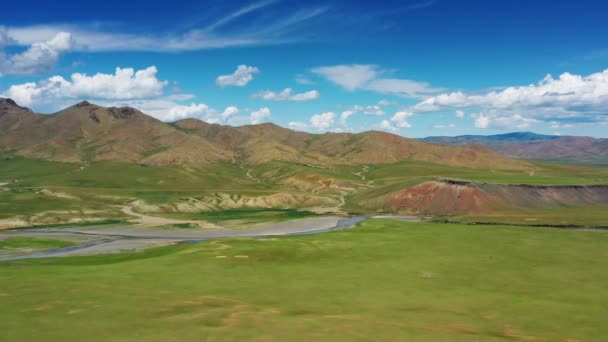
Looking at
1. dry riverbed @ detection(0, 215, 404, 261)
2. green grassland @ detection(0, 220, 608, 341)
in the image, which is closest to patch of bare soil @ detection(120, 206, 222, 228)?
dry riverbed @ detection(0, 215, 404, 261)

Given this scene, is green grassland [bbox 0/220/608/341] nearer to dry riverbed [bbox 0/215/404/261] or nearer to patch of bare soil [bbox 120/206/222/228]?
dry riverbed [bbox 0/215/404/261]

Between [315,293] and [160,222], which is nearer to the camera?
[315,293]

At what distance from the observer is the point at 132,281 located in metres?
73.6

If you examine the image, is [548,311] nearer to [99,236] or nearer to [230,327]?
[230,327]

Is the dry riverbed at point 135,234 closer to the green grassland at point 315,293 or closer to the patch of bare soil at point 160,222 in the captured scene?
the patch of bare soil at point 160,222

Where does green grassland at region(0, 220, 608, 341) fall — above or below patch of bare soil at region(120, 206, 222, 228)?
below

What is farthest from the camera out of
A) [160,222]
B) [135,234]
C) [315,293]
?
[160,222]

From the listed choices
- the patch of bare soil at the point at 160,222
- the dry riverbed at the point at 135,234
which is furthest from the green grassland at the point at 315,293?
the patch of bare soil at the point at 160,222

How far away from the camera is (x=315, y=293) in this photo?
68.0 m

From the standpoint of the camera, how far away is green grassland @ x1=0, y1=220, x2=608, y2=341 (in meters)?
49.5

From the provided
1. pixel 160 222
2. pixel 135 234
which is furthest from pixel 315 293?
pixel 160 222

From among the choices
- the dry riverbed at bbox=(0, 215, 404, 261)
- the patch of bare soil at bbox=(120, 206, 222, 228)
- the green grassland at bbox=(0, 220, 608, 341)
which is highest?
the patch of bare soil at bbox=(120, 206, 222, 228)

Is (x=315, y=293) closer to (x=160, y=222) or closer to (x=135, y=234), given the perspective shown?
(x=135, y=234)

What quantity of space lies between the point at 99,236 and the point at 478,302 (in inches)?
4840
